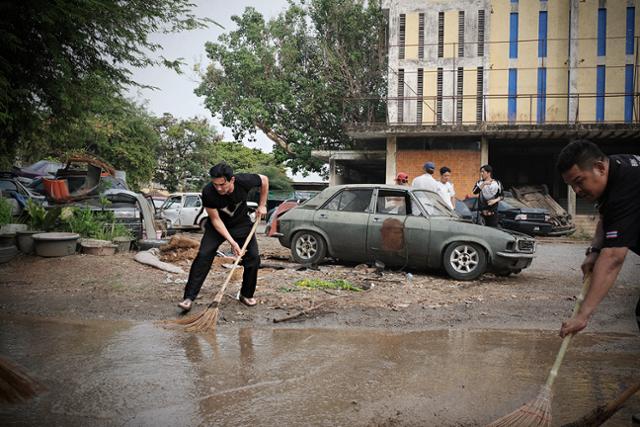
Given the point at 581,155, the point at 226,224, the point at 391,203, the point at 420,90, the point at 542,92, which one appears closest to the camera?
the point at 581,155

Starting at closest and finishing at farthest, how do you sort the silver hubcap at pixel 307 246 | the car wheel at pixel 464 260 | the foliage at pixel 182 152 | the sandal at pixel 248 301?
the sandal at pixel 248 301
the car wheel at pixel 464 260
the silver hubcap at pixel 307 246
the foliage at pixel 182 152

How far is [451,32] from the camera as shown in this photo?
26344 mm

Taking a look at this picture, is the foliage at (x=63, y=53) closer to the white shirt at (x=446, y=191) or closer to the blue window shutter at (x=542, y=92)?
the white shirt at (x=446, y=191)

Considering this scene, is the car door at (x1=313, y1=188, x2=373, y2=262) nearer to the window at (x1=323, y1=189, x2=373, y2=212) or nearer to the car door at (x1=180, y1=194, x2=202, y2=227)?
the window at (x1=323, y1=189, x2=373, y2=212)

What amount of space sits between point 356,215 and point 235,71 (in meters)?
25.2

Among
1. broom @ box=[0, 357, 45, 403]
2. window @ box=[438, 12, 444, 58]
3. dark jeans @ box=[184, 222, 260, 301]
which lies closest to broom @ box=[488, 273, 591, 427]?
broom @ box=[0, 357, 45, 403]

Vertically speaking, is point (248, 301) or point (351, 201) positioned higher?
point (351, 201)

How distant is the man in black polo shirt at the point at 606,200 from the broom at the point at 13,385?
332cm

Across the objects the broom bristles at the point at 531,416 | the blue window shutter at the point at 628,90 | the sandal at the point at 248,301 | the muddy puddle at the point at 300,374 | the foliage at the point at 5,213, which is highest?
the blue window shutter at the point at 628,90

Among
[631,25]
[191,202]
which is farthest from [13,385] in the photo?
[631,25]

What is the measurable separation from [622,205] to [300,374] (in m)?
2.40

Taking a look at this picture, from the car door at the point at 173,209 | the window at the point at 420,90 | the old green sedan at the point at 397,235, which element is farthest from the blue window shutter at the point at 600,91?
the old green sedan at the point at 397,235

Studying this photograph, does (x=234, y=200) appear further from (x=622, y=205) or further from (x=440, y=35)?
(x=440, y=35)

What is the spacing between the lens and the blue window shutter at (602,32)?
2473cm
